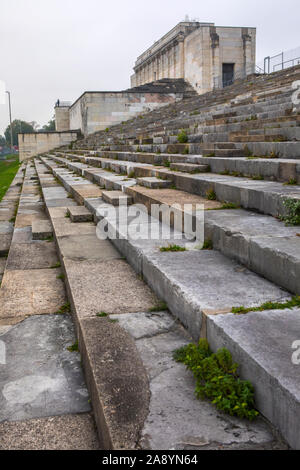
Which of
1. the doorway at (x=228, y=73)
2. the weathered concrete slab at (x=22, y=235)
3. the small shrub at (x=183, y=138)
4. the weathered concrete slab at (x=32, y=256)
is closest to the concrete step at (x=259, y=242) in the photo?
the weathered concrete slab at (x=32, y=256)

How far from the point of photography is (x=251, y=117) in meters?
8.31

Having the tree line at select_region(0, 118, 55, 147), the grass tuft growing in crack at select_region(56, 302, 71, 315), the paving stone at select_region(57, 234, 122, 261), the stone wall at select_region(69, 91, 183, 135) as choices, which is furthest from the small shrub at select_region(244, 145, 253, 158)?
the tree line at select_region(0, 118, 55, 147)

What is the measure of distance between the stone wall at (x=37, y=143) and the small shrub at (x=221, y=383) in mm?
32289

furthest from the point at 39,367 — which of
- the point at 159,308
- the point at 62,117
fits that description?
the point at 62,117

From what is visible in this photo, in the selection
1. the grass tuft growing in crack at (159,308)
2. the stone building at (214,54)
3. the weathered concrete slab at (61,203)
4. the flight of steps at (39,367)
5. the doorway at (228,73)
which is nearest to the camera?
the flight of steps at (39,367)

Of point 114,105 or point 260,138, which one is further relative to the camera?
point 114,105

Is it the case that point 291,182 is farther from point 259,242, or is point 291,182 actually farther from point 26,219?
point 26,219

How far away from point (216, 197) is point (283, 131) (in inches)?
76.2

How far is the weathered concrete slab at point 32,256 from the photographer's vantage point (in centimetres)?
437

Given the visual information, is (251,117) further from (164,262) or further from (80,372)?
(80,372)

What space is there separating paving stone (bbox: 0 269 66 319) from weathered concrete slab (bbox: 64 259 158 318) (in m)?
0.23

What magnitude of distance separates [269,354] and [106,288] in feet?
5.31

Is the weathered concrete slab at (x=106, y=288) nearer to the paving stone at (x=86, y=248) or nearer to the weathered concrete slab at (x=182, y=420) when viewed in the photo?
the paving stone at (x=86, y=248)

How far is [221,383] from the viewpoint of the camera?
1858 millimetres
